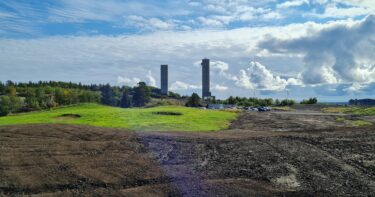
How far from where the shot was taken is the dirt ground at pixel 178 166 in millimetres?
13664

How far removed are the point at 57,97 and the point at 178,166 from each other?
305 ft

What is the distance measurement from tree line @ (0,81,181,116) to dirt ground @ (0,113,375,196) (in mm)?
63335

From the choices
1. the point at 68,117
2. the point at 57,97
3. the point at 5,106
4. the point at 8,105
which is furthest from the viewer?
the point at 57,97

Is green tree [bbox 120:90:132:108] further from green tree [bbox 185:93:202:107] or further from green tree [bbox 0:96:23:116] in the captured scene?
green tree [bbox 0:96:23:116]

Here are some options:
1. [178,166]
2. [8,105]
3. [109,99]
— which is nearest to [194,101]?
[109,99]

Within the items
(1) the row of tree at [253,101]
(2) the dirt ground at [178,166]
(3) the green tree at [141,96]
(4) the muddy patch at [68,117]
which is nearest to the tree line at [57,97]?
(3) the green tree at [141,96]

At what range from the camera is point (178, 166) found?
56.0 feet

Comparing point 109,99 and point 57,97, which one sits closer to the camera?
point 57,97

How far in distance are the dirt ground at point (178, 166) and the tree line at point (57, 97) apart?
6333cm

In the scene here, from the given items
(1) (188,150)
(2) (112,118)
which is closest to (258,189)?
(1) (188,150)

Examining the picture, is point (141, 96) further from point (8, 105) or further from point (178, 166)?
point (178, 166)

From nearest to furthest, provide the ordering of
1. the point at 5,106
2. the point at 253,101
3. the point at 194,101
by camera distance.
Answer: the point at 5,106
the point at 194,101
the point at 253,101

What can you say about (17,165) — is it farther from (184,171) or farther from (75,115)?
(75,115)

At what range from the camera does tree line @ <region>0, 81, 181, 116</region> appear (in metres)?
84.5
